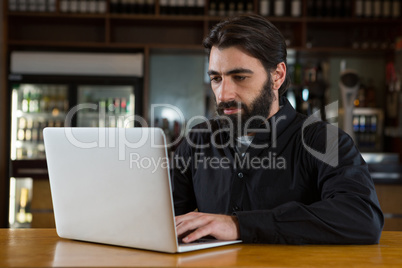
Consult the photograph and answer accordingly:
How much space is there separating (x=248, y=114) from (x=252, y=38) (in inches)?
9.7

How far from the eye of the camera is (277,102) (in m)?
1.67

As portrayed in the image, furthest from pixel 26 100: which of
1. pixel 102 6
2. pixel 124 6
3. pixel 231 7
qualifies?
pixel 231 7

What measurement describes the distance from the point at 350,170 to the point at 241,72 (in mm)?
443

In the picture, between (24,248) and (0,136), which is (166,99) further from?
(24,248)

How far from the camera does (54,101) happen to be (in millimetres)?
4508

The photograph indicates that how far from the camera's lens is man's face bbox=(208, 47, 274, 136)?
146 centimetres

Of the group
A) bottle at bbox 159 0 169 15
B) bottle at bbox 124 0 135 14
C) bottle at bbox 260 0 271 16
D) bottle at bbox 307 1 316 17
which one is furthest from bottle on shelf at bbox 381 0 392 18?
bottle at bbox 124 0 135 14

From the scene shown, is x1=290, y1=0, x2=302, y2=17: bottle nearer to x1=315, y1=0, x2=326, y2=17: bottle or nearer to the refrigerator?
x1=315, y1=0, x2=326, y2=17: bottle

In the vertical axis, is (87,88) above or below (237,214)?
above

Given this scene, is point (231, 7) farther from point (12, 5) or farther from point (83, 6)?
point (12, 5)

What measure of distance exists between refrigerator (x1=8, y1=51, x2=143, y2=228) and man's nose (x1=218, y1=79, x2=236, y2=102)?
2993mm

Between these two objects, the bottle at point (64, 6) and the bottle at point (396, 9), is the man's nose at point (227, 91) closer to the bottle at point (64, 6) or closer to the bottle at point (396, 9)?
the bottle at point (64, 6)

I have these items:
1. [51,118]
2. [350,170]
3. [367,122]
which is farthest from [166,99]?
[350,170]

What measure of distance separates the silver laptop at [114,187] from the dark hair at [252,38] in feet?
2.08
